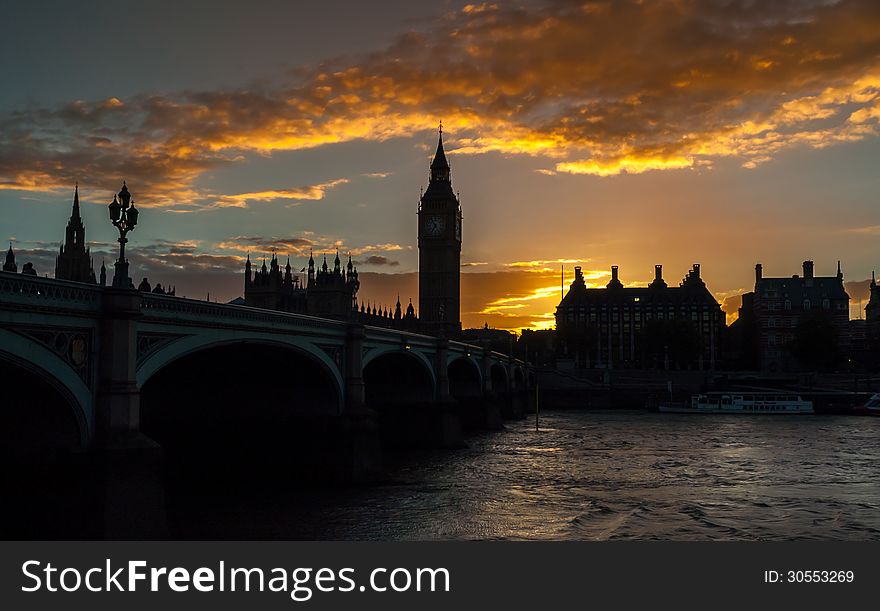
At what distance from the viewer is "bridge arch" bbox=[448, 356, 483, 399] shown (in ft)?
255

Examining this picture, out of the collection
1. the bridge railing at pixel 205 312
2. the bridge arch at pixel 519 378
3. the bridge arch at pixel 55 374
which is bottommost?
the bridge arch at pixel 519 378

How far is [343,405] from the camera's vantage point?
127 ft

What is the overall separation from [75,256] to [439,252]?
108132 millimetres

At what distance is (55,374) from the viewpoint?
1956 cm

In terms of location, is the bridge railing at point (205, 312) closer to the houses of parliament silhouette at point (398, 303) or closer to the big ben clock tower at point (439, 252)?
the houses of parliament silhouette at point (398, 303)

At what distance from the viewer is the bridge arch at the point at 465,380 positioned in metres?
77.6

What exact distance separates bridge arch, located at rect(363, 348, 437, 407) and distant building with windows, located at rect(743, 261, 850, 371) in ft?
314

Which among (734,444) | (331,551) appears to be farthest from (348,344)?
(734,444)

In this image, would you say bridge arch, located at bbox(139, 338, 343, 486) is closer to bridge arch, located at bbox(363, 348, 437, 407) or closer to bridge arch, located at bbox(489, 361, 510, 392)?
bridge arch, located at bbox(363, 348, 437, 407)

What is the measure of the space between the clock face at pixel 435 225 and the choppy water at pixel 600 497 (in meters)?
135

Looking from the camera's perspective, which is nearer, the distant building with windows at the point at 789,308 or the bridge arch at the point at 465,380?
the bridge arch at the point at 465,380

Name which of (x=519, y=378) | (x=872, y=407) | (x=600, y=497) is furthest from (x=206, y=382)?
(x=519, y=378)

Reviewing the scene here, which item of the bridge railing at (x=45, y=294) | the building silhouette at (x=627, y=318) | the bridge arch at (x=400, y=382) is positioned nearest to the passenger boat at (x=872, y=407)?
the bridge arch at (x=400, y=382)

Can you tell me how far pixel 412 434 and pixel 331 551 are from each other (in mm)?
37849
